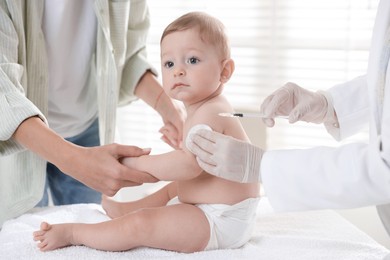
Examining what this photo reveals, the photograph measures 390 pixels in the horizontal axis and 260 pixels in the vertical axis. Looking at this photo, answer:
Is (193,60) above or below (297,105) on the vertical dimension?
above

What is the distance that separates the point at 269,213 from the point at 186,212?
481 mm

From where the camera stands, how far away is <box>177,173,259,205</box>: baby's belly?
156cm

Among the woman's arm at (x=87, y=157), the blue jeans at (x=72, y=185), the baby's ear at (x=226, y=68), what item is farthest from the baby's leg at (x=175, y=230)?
the blue jeans at (x=72, y=185)

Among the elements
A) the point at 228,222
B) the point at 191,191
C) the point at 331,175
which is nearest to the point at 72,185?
the point at 191,191

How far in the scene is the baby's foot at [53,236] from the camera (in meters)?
1.56

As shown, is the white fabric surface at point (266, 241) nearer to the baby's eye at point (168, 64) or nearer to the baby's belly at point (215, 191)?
the baby's belly at point (215, 191)

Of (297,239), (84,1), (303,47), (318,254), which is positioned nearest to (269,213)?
(297,239)

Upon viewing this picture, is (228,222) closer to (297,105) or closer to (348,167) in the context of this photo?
(297,105)

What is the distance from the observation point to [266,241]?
165 cm

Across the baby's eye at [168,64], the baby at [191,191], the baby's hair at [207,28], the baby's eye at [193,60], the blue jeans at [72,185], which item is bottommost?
the blue jeans at [72,185]

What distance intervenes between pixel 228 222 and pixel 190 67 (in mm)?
420

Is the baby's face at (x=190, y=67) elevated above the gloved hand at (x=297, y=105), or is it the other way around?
the baby's face at (x=190, y=67)

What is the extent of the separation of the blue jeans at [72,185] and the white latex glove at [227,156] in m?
0.77

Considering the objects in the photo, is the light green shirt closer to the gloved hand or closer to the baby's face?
the baby's face
